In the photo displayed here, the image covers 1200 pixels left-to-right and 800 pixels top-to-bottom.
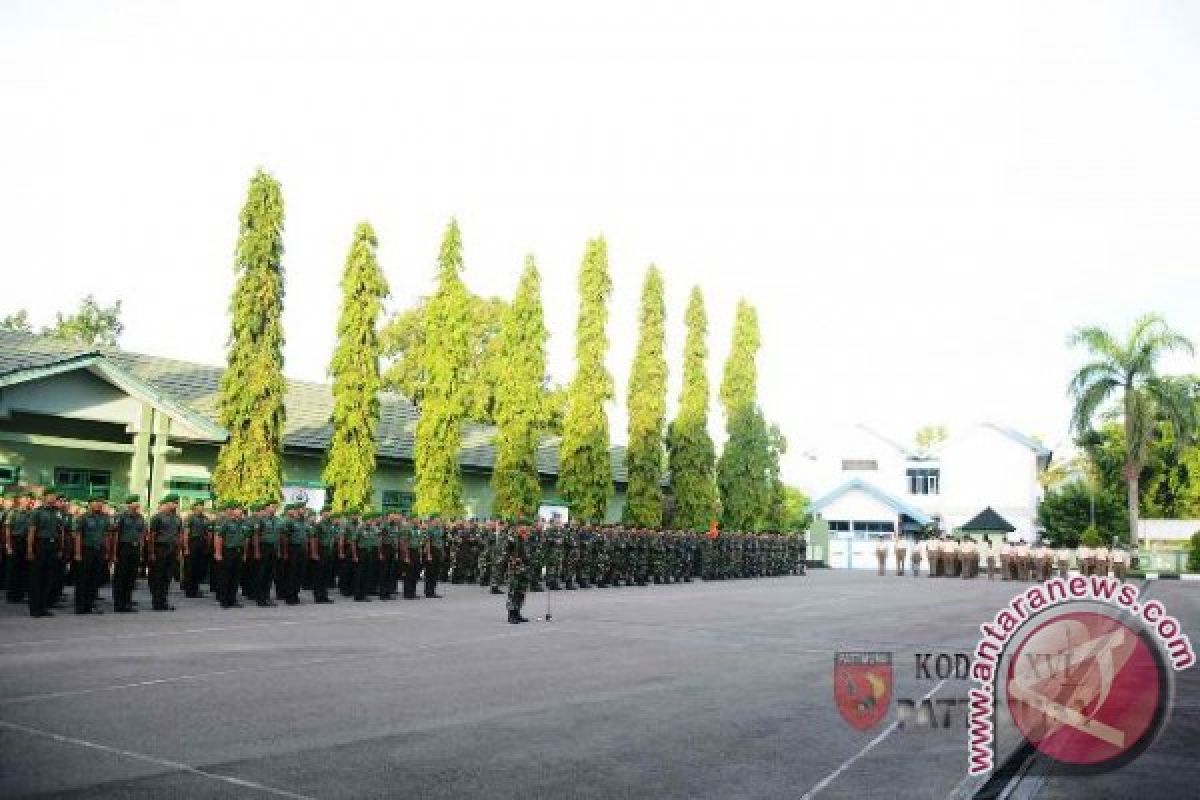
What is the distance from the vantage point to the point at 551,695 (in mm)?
10211

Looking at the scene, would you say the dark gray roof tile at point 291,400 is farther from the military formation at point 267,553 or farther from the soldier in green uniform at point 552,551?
the soldier in green uniform at point 552,551

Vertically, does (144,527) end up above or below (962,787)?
above

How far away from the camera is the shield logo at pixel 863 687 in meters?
9.81

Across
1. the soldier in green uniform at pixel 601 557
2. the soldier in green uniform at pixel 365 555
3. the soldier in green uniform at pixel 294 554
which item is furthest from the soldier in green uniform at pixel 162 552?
the soldier in green uniform at pixel 601 557

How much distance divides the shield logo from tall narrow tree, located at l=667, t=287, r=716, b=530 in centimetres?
2945

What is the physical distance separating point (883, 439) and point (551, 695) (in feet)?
224

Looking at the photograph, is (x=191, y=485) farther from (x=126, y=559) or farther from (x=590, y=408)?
(x=590, y=408)

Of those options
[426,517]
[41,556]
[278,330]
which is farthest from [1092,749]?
[278,330]

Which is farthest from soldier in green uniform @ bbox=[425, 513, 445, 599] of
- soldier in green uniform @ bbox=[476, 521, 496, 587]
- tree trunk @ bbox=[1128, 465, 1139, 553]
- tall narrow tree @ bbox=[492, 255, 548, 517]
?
tree trunk @ bbox=[1128, 465, 1139, 553]

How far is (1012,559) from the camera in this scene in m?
42.9

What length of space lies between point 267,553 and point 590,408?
1993 centimetres

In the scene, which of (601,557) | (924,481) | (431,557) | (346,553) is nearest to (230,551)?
(346,553)

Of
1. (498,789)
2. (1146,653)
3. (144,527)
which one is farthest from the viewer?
(144,527)

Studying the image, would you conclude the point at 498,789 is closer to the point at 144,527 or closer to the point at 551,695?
the point at 551,695
